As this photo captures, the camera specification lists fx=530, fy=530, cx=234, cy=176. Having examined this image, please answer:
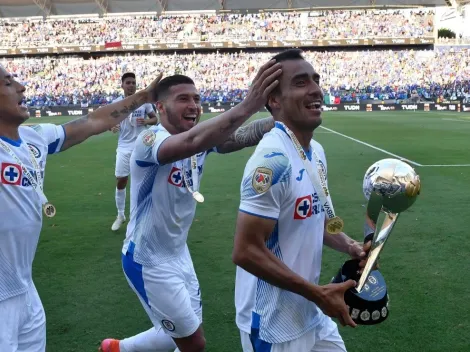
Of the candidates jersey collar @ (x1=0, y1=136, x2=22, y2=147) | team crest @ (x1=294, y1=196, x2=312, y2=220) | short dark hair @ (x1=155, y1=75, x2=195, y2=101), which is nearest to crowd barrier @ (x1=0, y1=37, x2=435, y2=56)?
short dark hair @ (x1=155, y1=75, x2=195, y2=101)

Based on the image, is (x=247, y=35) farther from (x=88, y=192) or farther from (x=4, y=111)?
(x=4, y=111)

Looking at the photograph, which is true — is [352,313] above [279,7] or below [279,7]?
below

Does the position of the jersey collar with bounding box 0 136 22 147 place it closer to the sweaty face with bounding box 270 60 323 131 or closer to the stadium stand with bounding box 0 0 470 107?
the sweaty face with bounding box 270 60 323 131

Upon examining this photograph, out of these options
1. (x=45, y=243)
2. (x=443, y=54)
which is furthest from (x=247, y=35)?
(x=45, y=243)

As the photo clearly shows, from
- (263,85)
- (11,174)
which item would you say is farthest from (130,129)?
(263,85)

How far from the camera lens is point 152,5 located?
63312 mm

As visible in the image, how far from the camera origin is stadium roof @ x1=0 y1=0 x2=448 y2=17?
205ft

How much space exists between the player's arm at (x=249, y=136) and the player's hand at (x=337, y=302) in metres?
1.68

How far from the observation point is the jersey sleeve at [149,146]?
364 centimetres

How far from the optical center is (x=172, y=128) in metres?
4.22

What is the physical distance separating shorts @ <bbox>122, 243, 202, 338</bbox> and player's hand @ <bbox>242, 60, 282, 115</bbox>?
1.82m

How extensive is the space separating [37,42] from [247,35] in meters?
24.6

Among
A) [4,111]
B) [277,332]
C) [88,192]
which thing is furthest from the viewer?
[88,192]

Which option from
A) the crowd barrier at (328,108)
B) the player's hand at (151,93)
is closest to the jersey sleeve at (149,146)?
the player's hand at (151,93)
